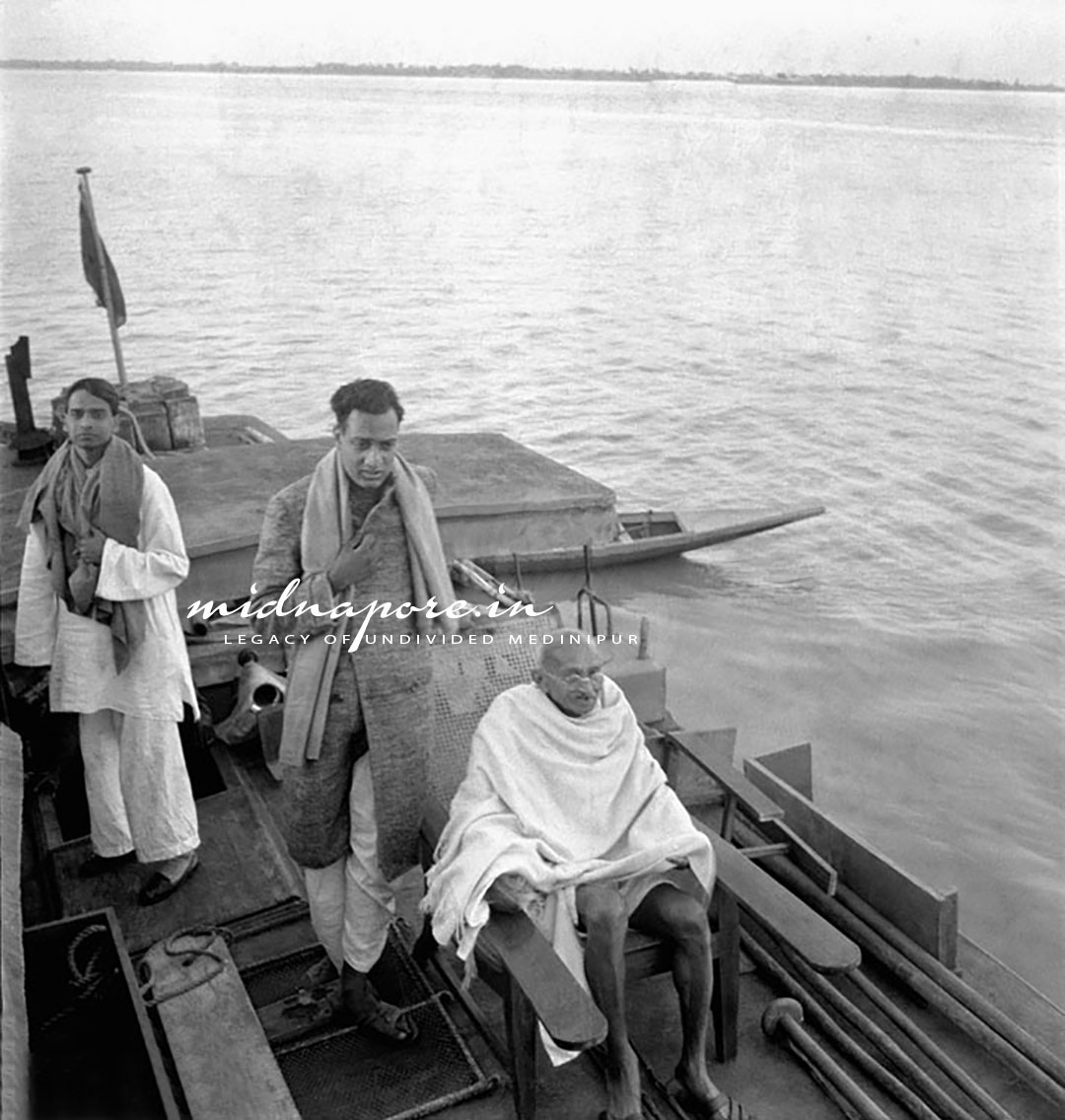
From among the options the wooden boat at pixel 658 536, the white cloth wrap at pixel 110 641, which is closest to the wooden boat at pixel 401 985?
the white cloth wrap at pixel 110 641

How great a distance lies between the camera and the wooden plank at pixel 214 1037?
9.14ft

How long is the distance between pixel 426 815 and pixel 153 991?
0.87 metres

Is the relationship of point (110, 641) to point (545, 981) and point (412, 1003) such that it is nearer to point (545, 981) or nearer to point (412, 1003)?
point (412, 1003)

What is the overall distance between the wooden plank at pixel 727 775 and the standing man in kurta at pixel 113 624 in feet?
5.93

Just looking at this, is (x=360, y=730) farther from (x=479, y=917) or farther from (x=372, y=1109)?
(x=372, y=1109)

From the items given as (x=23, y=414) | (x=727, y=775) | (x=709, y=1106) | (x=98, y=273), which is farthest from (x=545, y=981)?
(x=23, y=414)

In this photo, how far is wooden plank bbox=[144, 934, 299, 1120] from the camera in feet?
9.14

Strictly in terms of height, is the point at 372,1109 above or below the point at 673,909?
below

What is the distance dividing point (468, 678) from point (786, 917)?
1.24m

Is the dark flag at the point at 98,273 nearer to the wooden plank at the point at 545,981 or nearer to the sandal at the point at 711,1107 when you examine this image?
the wooden plank at the point at 545,981

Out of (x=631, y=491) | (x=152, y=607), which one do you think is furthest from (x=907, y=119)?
(x=152, y=607)

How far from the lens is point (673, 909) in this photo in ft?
10.1

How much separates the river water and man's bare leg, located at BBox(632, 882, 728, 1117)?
335 centimetres

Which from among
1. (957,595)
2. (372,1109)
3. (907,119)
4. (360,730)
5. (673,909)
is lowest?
(957,595)
